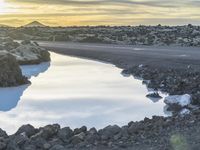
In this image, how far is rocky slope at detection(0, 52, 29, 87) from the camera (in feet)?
78.8

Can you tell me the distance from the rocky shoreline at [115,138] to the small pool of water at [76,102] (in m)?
1.97

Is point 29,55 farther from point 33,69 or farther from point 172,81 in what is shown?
point 172,81

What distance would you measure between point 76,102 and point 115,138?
7037 mm

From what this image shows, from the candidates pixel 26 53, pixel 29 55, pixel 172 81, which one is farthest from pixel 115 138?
pixel 26 53

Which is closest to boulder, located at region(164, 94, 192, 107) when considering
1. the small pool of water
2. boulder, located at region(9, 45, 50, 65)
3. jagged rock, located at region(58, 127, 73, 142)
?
the small pool of water

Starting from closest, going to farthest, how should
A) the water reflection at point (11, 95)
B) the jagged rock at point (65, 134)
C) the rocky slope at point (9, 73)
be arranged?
the jagged rock at point (65, 134) < the water reflection at point (11, 95) < the rocky slope at point (9, 73)

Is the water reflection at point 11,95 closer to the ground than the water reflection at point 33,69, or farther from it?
farther from it

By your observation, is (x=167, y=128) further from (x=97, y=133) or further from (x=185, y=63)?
(x=185, y=63)

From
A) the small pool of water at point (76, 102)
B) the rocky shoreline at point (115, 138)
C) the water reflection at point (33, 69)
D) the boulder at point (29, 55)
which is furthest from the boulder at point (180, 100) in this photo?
the boulder at point (29, 55)

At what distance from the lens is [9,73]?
2430cm

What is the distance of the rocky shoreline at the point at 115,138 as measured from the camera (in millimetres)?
11258

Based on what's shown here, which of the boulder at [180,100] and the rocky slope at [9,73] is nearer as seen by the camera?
the boulder at [180,100]

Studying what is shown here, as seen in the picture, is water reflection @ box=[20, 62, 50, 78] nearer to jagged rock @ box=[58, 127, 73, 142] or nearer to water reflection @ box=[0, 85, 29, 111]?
water reflection @ box=[0, 85, 29, 111]

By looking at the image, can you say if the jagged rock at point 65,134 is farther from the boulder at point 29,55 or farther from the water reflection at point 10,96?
the boulder at point 29,55
